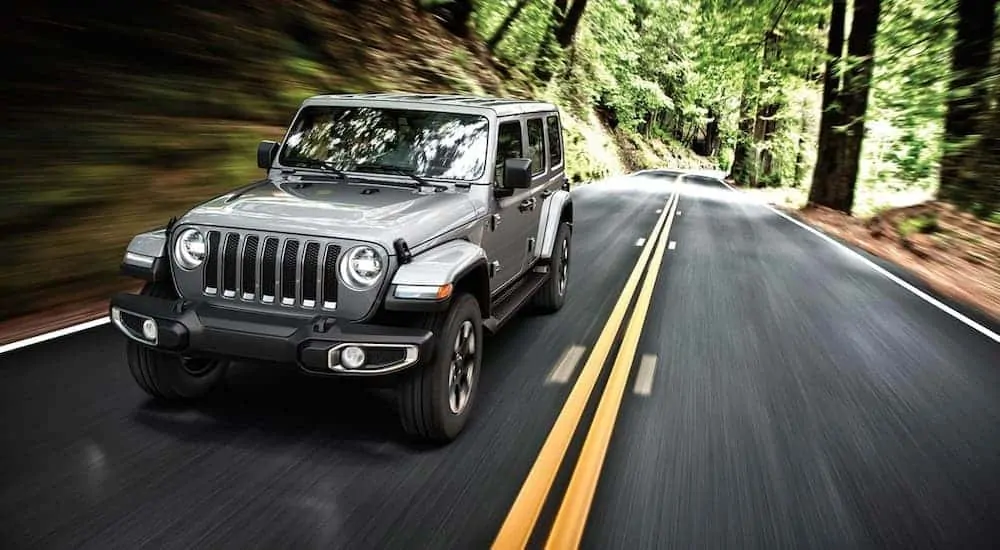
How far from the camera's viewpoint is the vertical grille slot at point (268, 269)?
4008mm

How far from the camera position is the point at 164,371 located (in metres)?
4.40

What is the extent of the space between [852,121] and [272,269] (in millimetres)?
20077

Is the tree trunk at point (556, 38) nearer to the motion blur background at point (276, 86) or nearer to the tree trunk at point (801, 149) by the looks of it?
the motion blur background at point (276, 86)

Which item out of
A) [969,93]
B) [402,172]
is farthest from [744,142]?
[402,172]

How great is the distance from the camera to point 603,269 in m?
10.4

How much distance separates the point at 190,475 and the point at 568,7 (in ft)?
114

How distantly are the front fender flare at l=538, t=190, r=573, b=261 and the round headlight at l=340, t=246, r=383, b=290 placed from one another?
3.03 meters

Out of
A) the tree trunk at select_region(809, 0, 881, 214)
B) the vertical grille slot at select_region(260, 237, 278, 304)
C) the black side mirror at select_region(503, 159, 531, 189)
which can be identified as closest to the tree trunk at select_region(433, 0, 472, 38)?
the tree trunk at select_region(809, 0, 881, 214)

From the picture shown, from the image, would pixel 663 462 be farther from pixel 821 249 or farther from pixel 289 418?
pixel 821 249

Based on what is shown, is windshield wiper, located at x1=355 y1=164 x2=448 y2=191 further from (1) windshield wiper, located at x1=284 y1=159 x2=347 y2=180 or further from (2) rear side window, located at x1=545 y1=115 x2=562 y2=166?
(2) rear side window, located at x1=545 y1=115 x2=562 y2=166

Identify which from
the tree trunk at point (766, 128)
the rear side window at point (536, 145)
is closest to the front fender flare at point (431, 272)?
the rear side window at point (536, 145)

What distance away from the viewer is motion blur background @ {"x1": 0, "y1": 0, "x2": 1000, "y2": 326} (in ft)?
24.1

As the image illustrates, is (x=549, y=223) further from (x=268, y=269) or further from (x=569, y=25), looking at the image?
(x=569, y=25)

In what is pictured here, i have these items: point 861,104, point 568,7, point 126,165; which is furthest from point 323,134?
point 568,7
